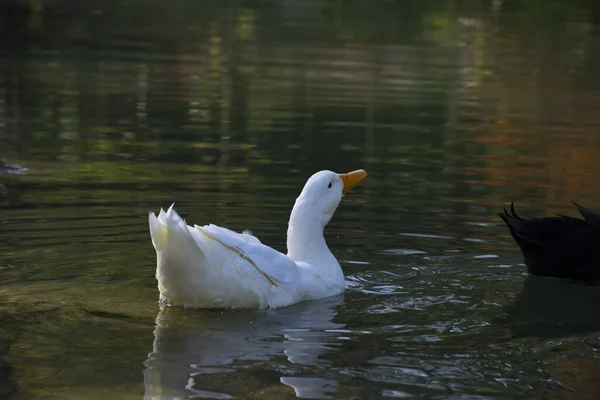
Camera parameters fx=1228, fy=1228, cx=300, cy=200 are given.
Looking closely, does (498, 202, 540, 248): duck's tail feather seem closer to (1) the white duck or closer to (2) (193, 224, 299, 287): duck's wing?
(1) the white duck

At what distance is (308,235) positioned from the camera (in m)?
8.88

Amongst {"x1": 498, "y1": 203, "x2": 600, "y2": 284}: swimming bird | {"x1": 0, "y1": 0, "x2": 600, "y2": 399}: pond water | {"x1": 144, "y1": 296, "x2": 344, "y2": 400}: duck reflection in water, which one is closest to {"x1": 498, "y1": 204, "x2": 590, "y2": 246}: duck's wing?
{"x1": 498, "y1": 203, "x2": 600, "y2": 284}: swimming bird

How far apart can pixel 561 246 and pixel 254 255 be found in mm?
2861

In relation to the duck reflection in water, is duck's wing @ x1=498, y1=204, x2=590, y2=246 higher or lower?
higher

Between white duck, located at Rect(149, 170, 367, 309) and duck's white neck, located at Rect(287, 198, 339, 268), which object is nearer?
white duck, located at Rect(149, 170, 367, 309)

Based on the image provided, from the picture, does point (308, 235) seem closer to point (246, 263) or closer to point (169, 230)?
point (246, 263)

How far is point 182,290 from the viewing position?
26.2 ft

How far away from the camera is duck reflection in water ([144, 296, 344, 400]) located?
667 centimetres

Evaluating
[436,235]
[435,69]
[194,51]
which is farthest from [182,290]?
[194,51]

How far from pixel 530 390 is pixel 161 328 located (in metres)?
2.42

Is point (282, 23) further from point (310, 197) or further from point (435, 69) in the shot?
point (310, 197)

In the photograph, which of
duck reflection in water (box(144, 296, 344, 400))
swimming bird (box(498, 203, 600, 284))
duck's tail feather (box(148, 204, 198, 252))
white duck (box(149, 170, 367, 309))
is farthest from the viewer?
swimming bird (box(498, 203, 600, 284))

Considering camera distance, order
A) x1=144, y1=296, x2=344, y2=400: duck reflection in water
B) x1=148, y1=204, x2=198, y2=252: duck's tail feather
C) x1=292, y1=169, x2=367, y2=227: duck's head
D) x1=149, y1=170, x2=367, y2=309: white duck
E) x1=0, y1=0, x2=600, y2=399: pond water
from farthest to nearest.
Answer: x1=292, y1=169, x2=367, y2=227: duck's head, x1=149, y1=170, x2=367, y2=309: white duck, x1=148, y1=204, x2=198, y2=252: duck's tail feather, x1=0, y1=0, x2=600, y2=399: pond water, x1=144, y1=296, x2=344, y2=400: duck reflection in water

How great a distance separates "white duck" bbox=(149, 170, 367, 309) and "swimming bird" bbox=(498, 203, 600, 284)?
168 centimetres
